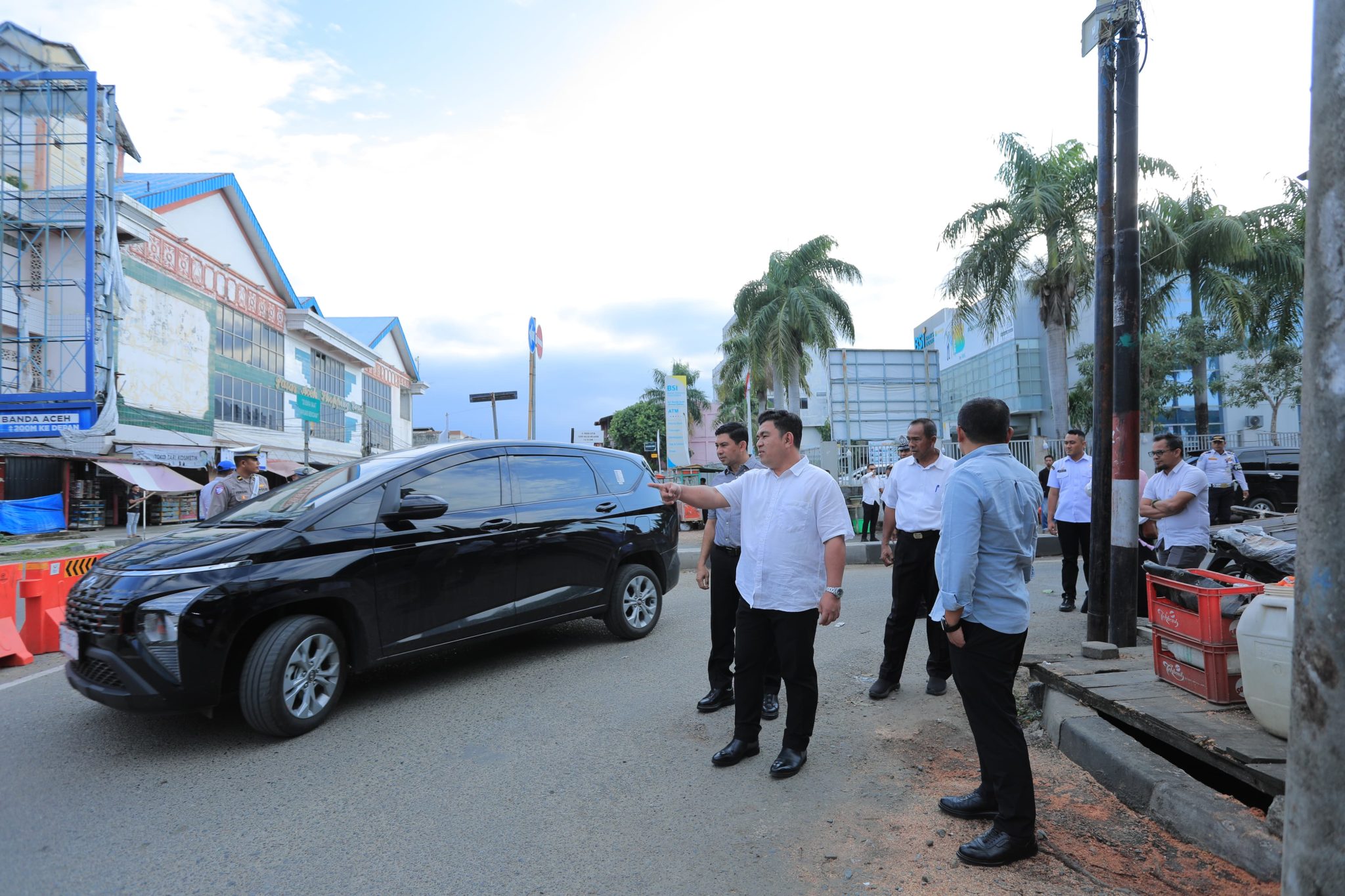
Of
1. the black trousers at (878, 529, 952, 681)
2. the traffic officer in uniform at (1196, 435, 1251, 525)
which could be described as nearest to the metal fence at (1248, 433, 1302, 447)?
the traffic officer in uniform at (1196, 435, 1251, 525)

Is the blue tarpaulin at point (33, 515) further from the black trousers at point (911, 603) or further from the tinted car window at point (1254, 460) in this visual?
the tinted car window at point (1254, 460)

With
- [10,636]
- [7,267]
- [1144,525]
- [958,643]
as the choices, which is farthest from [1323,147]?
[7,267]

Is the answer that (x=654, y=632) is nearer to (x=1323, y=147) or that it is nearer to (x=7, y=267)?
(x=1323, y=147)

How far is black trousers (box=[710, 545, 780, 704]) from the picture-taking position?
494cm

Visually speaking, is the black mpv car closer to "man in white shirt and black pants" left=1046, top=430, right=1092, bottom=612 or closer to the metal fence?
"man in white shirt and black pants" left=1046, top=430, right=1092, bottom=612

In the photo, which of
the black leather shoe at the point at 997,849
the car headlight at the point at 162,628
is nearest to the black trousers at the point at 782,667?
the black leather shoe at the point at 997,849

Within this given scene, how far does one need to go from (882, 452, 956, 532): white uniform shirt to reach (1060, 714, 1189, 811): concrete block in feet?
4.88

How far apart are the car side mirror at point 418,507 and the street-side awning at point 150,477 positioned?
836 inches

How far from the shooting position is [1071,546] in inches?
310

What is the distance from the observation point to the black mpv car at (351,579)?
411 cm

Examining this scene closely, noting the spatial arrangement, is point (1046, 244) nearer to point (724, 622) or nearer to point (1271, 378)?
point (1271, 378)

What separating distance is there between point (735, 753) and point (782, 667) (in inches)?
21.3

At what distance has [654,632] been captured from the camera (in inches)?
284

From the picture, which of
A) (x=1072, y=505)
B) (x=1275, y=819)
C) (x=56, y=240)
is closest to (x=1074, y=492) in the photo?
(x=1072, y=505)
